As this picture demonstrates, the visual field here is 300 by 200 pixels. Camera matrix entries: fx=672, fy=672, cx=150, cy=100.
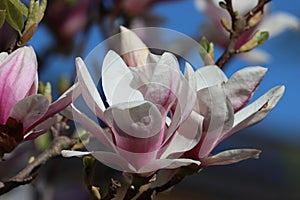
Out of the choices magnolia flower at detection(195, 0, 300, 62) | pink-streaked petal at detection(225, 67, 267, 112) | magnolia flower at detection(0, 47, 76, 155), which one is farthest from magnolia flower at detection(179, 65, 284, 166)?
magnolia flower at detection(195, 0, 300, 62)

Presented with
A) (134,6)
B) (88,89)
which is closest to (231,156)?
(88,89)

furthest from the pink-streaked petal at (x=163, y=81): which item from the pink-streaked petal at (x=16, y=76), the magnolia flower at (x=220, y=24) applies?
the magnolia flower at (x=220, y=24)

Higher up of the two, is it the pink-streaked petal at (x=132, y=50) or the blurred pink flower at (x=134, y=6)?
the pink-streaked petal at (x=132, y=50)

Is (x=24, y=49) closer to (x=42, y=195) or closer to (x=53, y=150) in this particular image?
(x=53, y=150)

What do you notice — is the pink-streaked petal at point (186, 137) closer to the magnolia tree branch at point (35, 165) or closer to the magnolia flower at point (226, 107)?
the magnolia flower at point (226, 107)

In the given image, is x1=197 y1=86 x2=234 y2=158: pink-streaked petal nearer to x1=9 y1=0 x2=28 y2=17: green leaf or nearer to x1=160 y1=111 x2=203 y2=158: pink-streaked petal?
x1=160 y1=111 x2=203 y2=158: pink-streaked petal

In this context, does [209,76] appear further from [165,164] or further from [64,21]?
[64,21]
